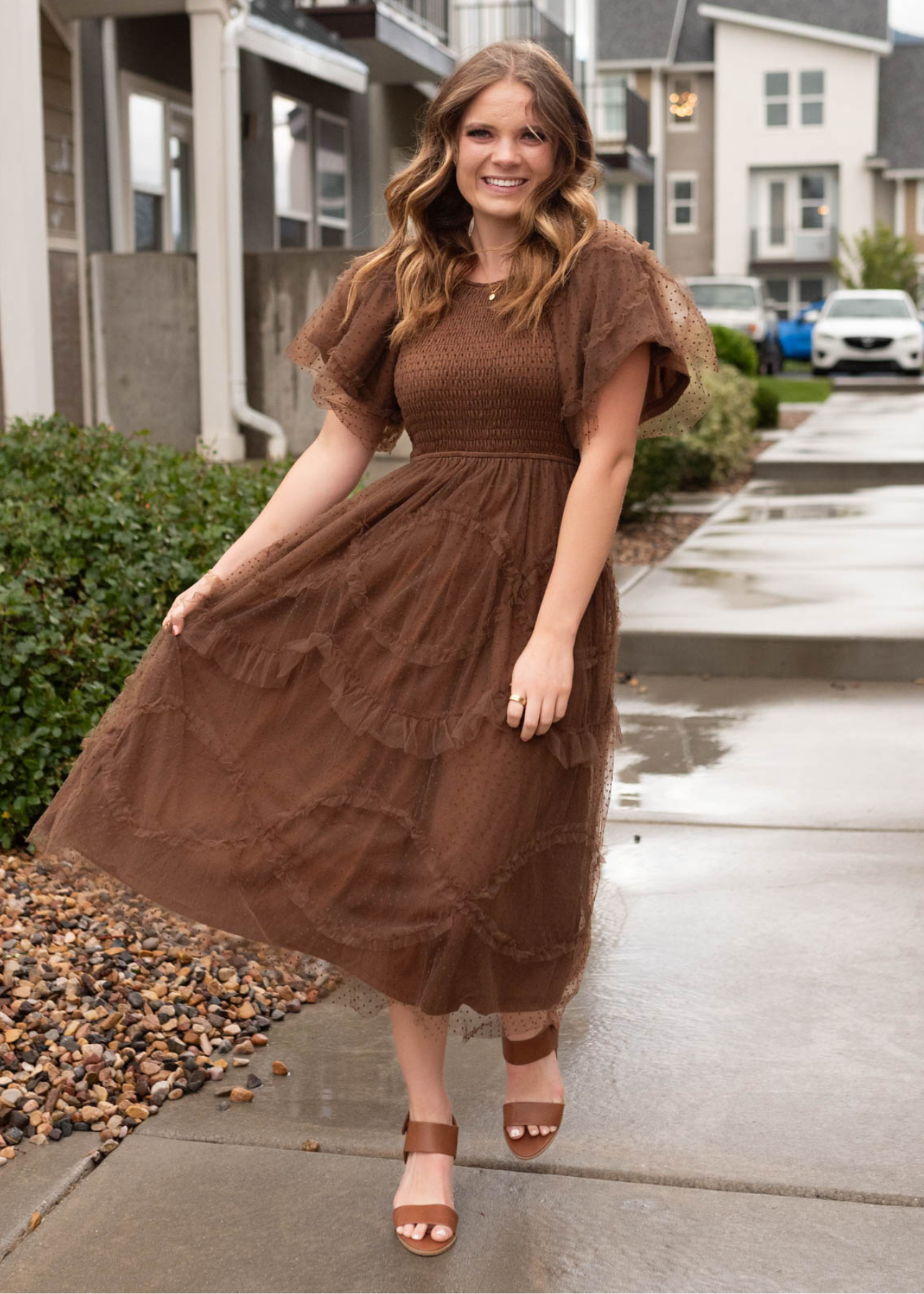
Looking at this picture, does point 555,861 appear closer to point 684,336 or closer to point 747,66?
point 684,336

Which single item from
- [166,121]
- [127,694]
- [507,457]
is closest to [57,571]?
[127,694]

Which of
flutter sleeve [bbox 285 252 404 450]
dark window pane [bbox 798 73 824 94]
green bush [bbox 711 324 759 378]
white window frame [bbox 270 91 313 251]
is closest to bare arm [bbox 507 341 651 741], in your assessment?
flutter sleeve [bbox 285 252 404 450]

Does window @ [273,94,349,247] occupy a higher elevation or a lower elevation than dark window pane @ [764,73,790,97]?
lower

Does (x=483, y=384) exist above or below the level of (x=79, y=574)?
above

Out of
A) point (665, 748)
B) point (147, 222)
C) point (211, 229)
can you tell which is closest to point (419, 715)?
point (665, 748)

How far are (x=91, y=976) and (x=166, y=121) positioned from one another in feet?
32.8

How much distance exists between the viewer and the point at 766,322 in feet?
91.6

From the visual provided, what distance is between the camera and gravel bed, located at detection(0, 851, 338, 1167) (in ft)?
9.94

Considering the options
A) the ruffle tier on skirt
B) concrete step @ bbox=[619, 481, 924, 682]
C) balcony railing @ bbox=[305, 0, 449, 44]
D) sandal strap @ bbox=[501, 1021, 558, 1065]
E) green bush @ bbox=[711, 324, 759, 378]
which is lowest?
sandal strap @ bbox=[501, 1021, 558, 1065]

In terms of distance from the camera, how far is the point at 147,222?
12141mm

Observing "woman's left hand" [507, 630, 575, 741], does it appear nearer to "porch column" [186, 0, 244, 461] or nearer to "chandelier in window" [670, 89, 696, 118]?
"porch column" [186, 0, 244, 461]

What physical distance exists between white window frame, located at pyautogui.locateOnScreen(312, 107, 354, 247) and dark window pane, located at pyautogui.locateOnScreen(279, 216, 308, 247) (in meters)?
0.31

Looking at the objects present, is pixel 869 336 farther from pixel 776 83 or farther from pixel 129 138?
pixel 776 83

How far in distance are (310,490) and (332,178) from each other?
13321 mm
